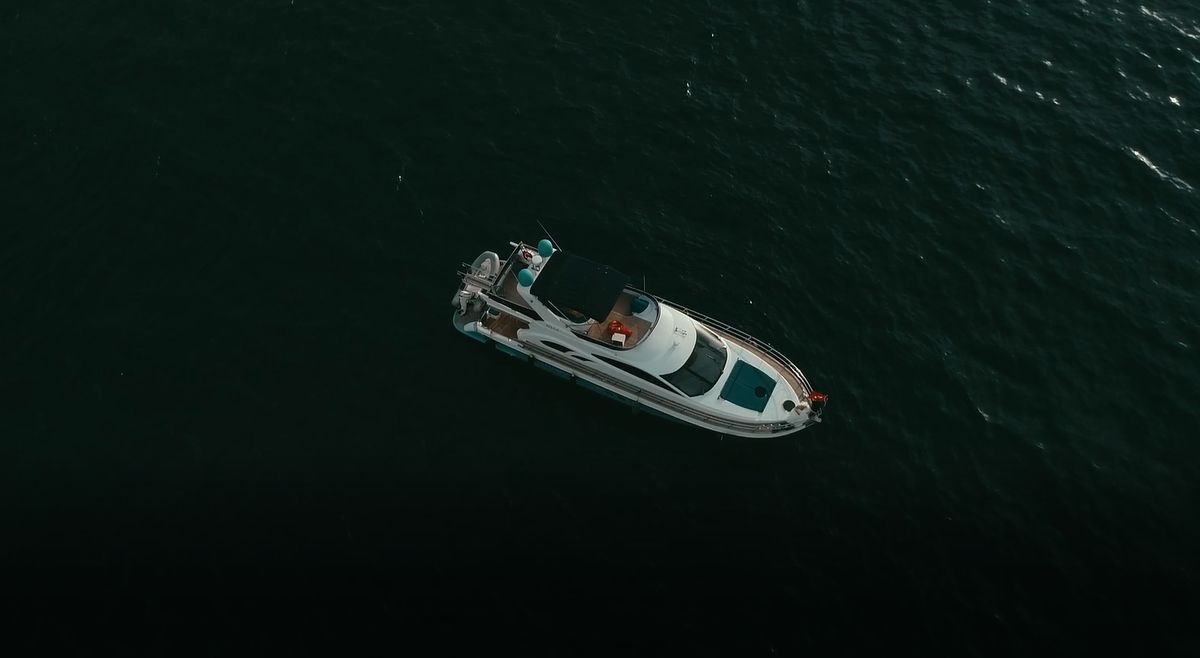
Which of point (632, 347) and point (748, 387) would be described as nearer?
point (632, 347)

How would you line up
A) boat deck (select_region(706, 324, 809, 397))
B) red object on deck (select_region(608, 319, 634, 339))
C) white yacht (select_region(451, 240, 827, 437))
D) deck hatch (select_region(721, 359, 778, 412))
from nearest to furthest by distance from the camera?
white yacht (select_region(451, 240, 827, 437)) → deck hatch (select_region(721, 359, 778, 412)) → red object on deck (select_region(608, 319, 634, 339)) → boat deck (select_region(706, 324, 809, 397))

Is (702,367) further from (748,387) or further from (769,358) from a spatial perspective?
(769,358)

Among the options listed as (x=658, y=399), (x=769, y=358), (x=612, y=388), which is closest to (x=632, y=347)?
(x=612, y=388)

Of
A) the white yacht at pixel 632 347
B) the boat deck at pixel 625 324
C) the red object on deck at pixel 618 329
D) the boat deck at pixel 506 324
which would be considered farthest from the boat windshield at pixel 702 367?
the boat deck at pixel 506 324

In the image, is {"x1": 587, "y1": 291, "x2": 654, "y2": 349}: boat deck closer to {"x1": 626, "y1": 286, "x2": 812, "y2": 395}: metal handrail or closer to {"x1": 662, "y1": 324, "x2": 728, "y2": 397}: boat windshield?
{"x1": 626, "y1": 286, "x2": 812, "y2": 395}: metal handrail

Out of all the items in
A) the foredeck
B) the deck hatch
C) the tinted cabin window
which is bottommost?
the tinted cabin window

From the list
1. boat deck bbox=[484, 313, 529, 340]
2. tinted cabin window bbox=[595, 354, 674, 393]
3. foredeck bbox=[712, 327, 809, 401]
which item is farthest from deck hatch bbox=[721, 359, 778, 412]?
boat deck bbox=[484, 313, 529, 340]

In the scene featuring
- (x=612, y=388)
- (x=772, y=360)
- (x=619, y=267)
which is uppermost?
(x=772, y=360)
